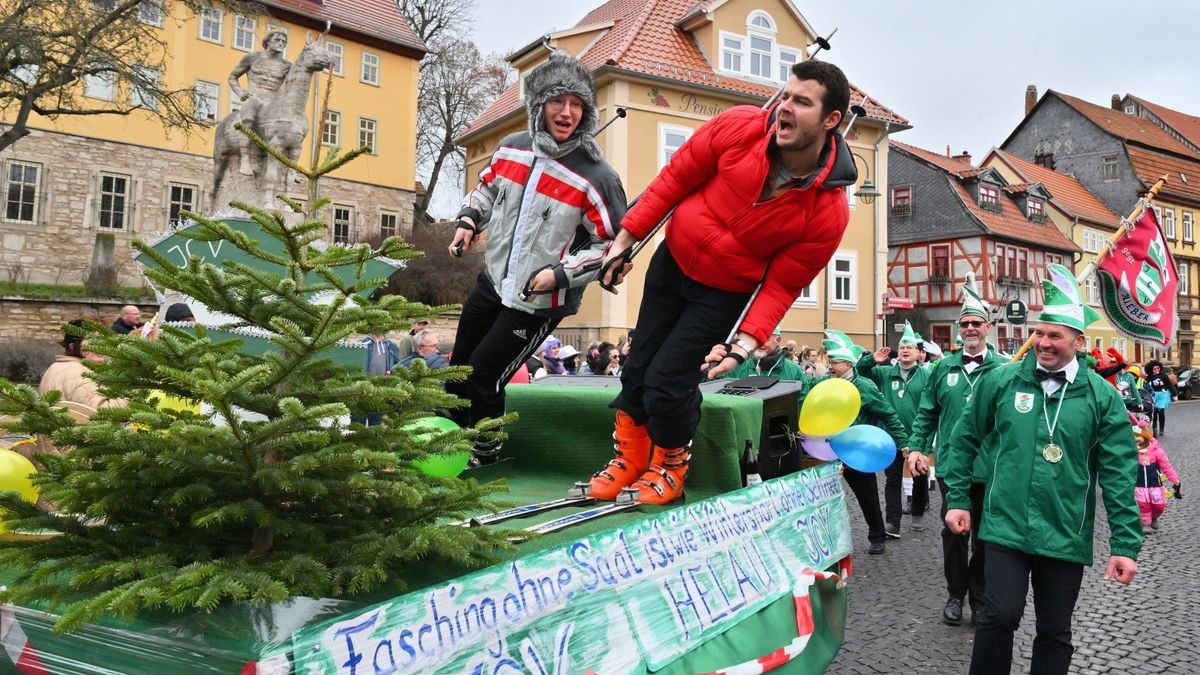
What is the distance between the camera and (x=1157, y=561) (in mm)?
6746

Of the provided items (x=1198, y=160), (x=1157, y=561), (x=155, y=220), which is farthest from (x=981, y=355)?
(x=1198, y=160)

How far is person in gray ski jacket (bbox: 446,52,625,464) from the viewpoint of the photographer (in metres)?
3.82

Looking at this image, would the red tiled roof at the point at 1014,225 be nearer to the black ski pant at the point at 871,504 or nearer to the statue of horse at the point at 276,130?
the statue of horse at the point at 276,130

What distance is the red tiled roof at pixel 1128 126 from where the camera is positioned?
45.6 meters

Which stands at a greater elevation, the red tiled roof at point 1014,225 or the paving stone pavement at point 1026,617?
the red tiled roof at point 1014,225

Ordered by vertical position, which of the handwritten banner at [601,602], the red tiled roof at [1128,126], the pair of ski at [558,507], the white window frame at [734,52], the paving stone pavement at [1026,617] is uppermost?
the red tiled roof at [1128,126]

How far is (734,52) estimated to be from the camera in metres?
24.5

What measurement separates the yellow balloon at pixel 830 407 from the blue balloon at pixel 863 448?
0.19m

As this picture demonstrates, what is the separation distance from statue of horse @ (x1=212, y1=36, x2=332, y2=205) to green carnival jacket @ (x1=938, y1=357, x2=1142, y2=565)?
11.2m

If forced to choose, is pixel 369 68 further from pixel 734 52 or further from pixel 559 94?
pixel 559 94

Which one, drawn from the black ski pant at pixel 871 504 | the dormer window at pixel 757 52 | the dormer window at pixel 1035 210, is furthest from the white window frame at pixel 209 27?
the dormer window at pixel 1035 210

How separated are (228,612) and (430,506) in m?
0.54

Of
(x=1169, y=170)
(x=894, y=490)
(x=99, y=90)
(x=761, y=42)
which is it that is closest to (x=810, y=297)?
(x=761, y=42)

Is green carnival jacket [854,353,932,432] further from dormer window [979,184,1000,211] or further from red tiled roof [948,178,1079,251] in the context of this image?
dormer window [979,184,1000,211]
